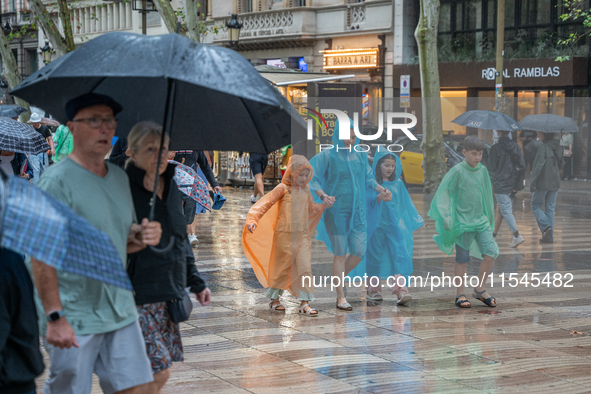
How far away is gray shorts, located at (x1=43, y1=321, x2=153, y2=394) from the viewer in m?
3.40

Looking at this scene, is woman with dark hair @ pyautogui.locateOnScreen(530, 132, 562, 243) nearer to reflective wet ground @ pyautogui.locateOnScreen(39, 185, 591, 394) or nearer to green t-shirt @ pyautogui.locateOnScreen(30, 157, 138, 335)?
reflective wet ground @ pyautogui.locateOnScreen(39, 185, 591, 394)

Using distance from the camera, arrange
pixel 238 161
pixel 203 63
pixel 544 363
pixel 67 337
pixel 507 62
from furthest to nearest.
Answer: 1. pixel 507 62
2. pixel 238 161
3. pixel 544 363
4. pixel 203 63
5. pixel 67 337

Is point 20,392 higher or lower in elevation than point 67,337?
lower

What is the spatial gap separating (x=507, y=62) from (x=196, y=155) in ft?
64.6

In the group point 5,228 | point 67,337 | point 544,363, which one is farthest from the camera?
point 544,363

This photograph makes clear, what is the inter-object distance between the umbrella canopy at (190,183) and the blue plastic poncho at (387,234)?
1.89m

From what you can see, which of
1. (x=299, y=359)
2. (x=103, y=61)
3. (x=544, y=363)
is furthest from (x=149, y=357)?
(x=544, y=363)

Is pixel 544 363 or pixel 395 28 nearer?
pixel 544 363

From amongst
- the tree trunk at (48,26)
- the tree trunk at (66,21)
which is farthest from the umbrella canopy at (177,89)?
the tree trunk at (48,26)

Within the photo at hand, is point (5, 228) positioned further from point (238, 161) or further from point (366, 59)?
point (366, 59)

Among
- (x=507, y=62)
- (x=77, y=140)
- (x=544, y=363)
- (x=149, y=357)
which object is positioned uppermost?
(x=507, y=62)

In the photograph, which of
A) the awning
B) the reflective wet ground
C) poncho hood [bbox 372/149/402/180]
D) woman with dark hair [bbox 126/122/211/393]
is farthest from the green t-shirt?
the awning

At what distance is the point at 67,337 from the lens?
321cm

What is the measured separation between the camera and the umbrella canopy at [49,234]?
2.38 meters
